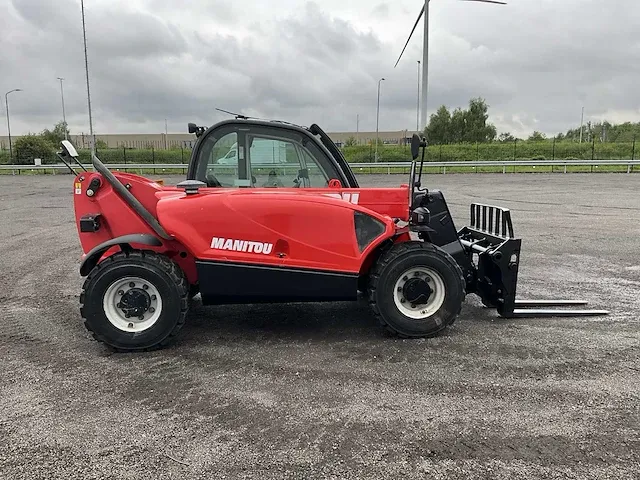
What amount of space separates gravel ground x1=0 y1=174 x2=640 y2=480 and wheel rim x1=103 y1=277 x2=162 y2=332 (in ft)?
0.87

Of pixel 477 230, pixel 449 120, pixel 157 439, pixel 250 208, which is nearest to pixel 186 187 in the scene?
pixel 250 208

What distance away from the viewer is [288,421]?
3.23 meters

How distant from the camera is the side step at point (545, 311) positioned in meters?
5.14

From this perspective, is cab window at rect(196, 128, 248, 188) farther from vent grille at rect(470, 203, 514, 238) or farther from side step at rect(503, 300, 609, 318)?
side step at rect(503, 300, 609, 318)

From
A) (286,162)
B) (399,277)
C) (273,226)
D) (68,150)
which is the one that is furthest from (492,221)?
(68,150)

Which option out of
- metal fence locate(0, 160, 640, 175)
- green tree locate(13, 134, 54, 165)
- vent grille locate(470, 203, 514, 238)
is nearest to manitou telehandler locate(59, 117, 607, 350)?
vent grille locate(470, 203, 514, 238)

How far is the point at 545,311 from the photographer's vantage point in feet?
17.2

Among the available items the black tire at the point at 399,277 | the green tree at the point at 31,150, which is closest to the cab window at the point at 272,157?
the black tire at the point at 399,277

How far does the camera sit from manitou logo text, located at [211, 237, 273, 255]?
429cm

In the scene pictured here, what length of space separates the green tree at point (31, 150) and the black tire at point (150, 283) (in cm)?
4024

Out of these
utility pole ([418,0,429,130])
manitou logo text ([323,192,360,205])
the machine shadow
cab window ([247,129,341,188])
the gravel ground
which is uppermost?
utility pole ([418,0,429,130])

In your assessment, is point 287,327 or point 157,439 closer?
point 157,439

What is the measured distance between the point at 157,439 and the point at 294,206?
6.67 feet

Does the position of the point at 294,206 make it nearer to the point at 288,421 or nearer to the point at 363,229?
the point at 363,229
